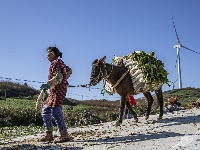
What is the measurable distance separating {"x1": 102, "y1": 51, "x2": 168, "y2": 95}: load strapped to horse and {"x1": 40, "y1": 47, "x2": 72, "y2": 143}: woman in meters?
3.61

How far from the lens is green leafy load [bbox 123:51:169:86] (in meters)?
12.9

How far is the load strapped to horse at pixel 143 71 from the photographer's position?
12.8 meters

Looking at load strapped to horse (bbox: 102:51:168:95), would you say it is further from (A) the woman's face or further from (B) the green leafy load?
(A) the woman's face

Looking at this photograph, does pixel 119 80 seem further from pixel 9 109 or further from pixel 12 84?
pixel 12 84

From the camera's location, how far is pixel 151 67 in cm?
1311

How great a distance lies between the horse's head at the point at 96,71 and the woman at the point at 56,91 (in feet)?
6.48

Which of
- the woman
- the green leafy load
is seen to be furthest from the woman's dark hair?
the green leafy load

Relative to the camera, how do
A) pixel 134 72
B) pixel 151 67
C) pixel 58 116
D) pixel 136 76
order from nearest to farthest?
1. pixel 58 116
2. pixel 136 76
3. pixel 134 72
4. pixel 151 67

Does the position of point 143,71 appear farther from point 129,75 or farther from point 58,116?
point 58,116

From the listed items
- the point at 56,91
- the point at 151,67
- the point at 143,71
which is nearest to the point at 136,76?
the point at 143,71

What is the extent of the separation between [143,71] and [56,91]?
171 inches

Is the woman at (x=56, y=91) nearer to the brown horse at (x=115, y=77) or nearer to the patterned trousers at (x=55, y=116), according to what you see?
the patterned trousers at (x=55, y=116)

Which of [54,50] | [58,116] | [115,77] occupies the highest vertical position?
[54,50]

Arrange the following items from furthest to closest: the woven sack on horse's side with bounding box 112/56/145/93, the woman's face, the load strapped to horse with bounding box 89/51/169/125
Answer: the woven sack on horse's side with bounding box 112/56/145/93
the load strapped to horse with bounding box 89/51/169/125
the woman's face
